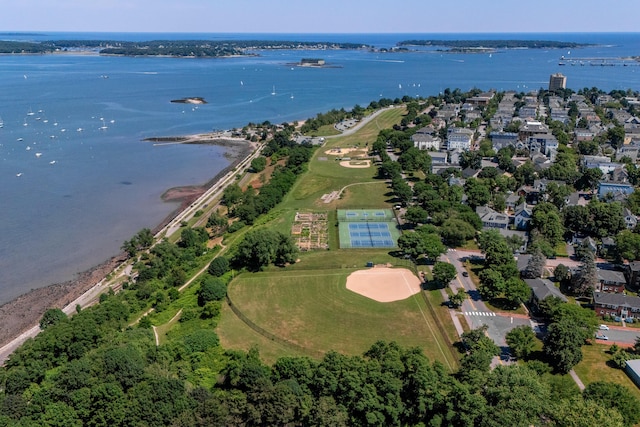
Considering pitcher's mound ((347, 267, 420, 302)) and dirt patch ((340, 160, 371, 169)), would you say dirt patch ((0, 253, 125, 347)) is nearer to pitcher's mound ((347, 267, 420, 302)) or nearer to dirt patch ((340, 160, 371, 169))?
pitcher's mound ((347, 267, 420, 302))

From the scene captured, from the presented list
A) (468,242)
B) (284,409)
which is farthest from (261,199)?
(284,409)

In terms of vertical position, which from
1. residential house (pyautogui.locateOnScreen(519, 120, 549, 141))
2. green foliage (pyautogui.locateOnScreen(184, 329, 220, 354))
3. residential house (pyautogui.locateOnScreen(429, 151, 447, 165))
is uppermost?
residential house (pyautogui.locateOnScreen(519, 120, 549, 141))

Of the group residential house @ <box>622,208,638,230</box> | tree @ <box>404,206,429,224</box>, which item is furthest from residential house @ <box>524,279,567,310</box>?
residential house @ <box>622,208,638,230</box>

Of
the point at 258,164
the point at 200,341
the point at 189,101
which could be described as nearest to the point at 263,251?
the point at 200,341

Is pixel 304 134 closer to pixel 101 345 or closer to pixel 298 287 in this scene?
pixel 298 287

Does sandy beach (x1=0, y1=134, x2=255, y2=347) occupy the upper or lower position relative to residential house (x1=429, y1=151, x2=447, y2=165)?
lower

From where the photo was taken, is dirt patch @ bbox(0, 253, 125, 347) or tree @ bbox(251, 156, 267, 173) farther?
tree @ bbox(251, 156, 267, 173)
